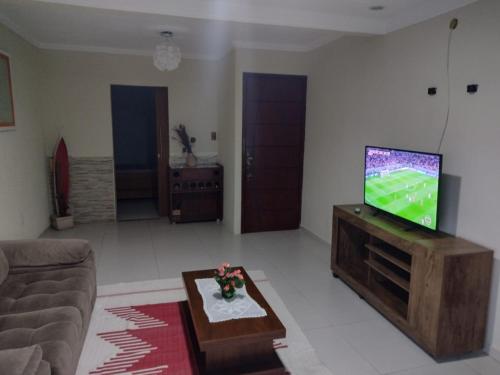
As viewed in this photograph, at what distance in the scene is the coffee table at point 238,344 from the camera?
200cm

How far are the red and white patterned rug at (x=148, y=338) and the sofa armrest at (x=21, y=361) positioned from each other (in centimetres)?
83

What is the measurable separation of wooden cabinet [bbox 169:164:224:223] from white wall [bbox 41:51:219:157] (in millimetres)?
536

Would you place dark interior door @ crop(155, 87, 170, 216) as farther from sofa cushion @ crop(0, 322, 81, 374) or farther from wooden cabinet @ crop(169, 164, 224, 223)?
sofa cushion @ crop(0, 322, 81, 374)

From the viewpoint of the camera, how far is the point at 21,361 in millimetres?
1507

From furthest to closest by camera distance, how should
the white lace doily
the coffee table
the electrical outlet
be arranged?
the electrical outlet < the white lace doily < the coffee table

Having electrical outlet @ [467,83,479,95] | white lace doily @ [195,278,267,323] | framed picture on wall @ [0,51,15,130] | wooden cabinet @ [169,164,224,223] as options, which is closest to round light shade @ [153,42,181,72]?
framed picture on wall @ [0,51,15,130]

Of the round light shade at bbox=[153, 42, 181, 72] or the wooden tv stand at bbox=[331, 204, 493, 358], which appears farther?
the round light shade at bbox=[153, 42, 181, 72]

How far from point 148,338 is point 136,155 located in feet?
19.0

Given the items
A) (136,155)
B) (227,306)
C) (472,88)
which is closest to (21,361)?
(227,306)

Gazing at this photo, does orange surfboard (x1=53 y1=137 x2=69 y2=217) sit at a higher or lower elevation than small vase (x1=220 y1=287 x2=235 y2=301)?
higher

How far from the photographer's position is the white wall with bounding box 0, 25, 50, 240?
375 centimetres

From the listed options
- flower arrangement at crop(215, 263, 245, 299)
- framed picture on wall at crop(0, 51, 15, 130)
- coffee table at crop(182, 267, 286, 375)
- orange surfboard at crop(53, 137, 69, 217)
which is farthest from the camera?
orange surfboard at crop(53, 137, 69, 217)

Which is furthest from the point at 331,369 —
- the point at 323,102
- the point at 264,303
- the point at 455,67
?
the point at 323,102

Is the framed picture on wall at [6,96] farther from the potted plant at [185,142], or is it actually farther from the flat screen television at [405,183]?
the flat screen television at [405,183]
